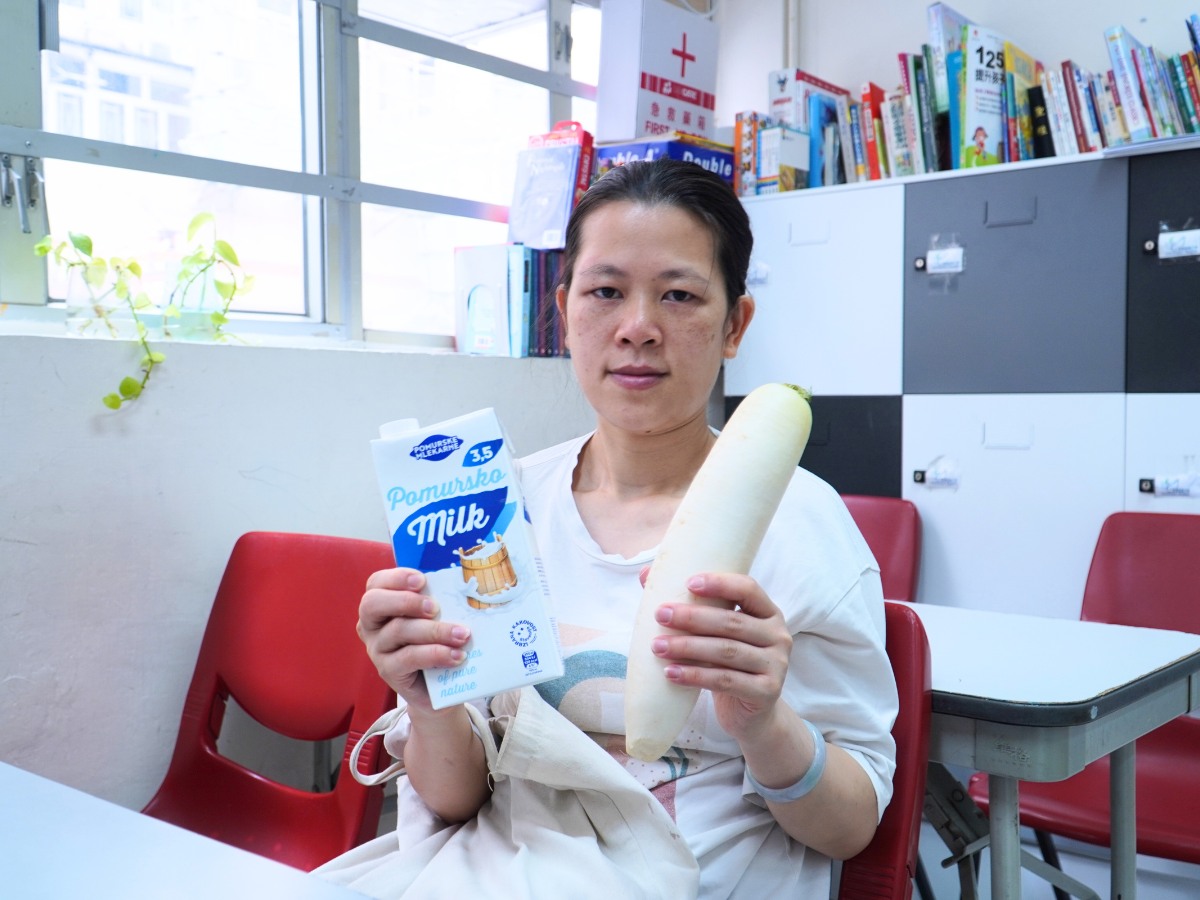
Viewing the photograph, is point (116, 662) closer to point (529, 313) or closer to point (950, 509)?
point (529, 313)

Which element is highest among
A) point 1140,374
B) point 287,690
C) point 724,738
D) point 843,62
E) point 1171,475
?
point 843,62

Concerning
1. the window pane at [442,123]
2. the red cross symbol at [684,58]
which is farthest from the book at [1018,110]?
the window pane at [442,123]

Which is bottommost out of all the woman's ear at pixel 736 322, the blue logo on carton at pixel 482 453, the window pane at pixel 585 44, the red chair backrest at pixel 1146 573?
the red chair backrest at pixel 1146 573

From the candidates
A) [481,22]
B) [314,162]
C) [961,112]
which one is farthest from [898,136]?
[314,162]

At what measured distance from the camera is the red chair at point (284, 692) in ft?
4.96

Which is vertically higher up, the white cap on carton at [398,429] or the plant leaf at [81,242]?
the plant leaf at [81,242]

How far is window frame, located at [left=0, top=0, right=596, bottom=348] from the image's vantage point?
190cm

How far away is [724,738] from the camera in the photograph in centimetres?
97

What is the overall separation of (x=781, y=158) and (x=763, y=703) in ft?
8.02

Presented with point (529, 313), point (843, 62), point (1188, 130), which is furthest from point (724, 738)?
point (843, 62)

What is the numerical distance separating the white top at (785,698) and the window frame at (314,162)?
1533mm

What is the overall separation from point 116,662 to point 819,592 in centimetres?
143

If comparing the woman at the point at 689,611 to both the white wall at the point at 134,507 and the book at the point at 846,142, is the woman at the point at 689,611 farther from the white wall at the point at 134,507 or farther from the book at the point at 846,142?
the book at the point at 846,142

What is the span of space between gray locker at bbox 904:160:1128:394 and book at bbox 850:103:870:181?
25 centimetres
